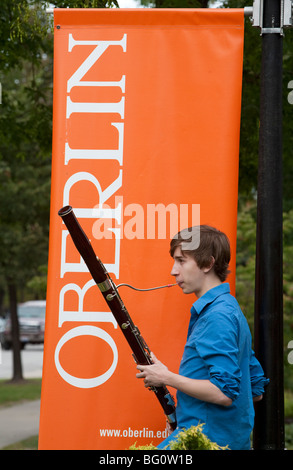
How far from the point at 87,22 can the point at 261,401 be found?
225cm

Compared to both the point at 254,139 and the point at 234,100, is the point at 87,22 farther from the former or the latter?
the point at 254,139

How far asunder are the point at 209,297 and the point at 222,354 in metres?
0.34

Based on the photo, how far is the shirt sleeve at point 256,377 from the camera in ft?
10.7

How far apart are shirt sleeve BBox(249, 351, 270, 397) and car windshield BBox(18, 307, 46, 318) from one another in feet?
88.3

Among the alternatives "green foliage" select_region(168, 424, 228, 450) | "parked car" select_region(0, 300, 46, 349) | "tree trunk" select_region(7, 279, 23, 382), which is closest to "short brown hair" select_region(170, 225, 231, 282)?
"green foliage" select_region(168, 424, 228, 450)

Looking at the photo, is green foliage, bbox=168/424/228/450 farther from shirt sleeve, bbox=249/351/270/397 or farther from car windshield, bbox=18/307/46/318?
car windshield, bbox=18/307/46/318

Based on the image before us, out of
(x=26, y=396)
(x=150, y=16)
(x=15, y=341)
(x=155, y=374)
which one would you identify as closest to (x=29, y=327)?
(x=15, y=341)

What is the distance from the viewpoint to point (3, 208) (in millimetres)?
11820

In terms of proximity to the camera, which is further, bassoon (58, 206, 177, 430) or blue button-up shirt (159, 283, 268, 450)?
bassoon (58, 206, 177, 430)

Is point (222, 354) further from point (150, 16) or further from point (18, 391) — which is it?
point (18, 391)

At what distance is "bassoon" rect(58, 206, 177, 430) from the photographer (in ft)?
9.90
